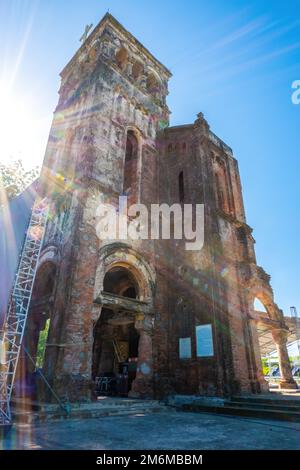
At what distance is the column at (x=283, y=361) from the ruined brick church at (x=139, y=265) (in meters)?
0.05

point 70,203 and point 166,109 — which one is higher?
point 166,109

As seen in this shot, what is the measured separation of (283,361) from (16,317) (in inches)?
430

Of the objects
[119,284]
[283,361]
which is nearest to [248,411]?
[283,361]

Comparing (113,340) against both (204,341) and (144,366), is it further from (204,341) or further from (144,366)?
(204,341)

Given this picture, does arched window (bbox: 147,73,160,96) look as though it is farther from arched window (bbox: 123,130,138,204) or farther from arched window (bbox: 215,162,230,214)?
arched window (bbox: 215,162,230,214)

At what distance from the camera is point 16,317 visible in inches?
337

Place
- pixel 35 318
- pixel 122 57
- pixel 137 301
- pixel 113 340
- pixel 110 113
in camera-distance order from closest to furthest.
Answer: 1. pixel 137 301
2. pixel 35 318
3. pixel 110 113
4. pixel 113 340
5. pixel 122 57

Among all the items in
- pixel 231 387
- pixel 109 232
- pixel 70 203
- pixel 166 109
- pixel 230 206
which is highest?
pixel 166 109

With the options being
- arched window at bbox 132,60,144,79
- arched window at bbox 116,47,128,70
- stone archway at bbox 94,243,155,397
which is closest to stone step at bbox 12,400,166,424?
→ stone archway at bbox 94,243,155,397

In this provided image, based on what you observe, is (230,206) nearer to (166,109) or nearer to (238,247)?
(238,247)

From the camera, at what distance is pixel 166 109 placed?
17.5 metres

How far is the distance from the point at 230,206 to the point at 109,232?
662 centimetres

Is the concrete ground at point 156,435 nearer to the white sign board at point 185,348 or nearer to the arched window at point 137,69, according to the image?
the white sign board at point 185,348
